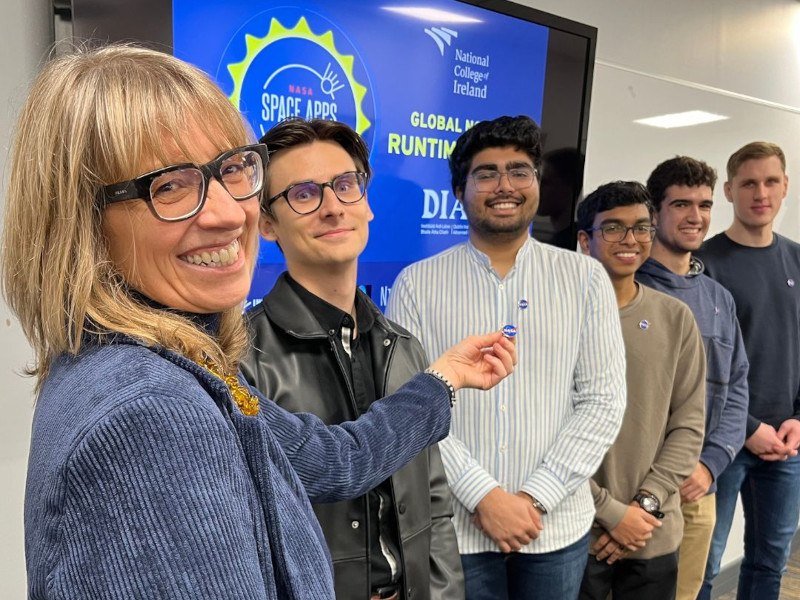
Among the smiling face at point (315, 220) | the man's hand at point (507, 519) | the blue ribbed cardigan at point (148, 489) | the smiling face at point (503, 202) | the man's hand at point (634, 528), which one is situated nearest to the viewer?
the blue ribbed cardigan at point (148, 489)

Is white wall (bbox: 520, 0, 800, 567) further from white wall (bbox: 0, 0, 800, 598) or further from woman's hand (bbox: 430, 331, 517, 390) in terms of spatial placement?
woman's hand (bbox: 430, 331, 517, 390)

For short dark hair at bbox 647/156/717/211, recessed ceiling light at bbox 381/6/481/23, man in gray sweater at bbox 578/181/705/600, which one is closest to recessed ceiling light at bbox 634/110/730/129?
short dark hair at bbox 647/156/717/211

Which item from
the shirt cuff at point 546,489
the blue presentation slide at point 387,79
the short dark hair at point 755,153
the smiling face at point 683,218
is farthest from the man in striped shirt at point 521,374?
the short dark hair at point 755,153

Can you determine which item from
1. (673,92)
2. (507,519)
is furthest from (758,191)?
(507,519)

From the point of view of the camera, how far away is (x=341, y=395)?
145 cm

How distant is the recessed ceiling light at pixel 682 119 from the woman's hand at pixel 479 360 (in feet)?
6.69

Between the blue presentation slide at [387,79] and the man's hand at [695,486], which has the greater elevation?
the blue presentation slide at [387,79]

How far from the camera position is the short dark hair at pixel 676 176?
9.71ft

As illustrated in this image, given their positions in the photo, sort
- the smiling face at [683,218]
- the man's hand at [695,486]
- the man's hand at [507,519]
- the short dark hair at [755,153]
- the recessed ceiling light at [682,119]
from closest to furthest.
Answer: the man's hand at [507,519] → the man's hand at [695,486] → the smiling face at [683,218] → the recessed ceiling light at [682,119] → the short dark hair at [755,153]

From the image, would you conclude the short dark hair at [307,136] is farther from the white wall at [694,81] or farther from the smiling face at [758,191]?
the smiling face at [758,191]

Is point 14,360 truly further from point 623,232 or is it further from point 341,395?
point 623,232

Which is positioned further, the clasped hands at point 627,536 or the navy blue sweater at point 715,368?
the navy blue sweater at point 715,368

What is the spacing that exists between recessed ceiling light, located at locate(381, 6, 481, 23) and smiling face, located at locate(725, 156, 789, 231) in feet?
→ 5.57

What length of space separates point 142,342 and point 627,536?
1.98 m
